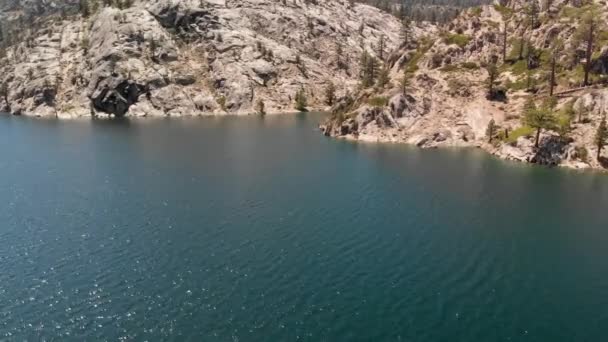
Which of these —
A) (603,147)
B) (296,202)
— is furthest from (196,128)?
(603,147)

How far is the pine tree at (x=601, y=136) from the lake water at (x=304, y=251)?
816 cm

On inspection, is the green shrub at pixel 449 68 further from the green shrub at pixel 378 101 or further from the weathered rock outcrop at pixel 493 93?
the green shrub at pixel 378 101

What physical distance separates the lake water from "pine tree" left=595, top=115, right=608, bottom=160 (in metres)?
8.16

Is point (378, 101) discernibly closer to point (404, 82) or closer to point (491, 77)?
point (404, 82)

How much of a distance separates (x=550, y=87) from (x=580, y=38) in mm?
17046

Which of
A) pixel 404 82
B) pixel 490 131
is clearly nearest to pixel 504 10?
pixel 404 82

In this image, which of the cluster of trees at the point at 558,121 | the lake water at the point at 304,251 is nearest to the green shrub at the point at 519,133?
the cluster of trees at the point at 558,121

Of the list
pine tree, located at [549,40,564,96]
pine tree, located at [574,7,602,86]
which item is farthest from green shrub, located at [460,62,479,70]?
pine tree, located at [574,7,602,86]

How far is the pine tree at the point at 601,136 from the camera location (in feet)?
356

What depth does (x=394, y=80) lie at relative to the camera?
161875mm

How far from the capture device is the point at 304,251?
211 ft

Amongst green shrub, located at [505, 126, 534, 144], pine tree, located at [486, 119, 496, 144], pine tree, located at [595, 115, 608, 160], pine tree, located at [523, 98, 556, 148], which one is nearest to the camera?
pine tree, located at [595, 115, 608, 160]

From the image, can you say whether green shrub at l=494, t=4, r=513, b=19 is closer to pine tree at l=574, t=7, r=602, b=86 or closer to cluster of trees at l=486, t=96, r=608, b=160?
pine tree at l=574, t=7, r=602, b=86

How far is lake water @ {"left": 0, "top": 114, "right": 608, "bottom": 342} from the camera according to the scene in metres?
47.5
